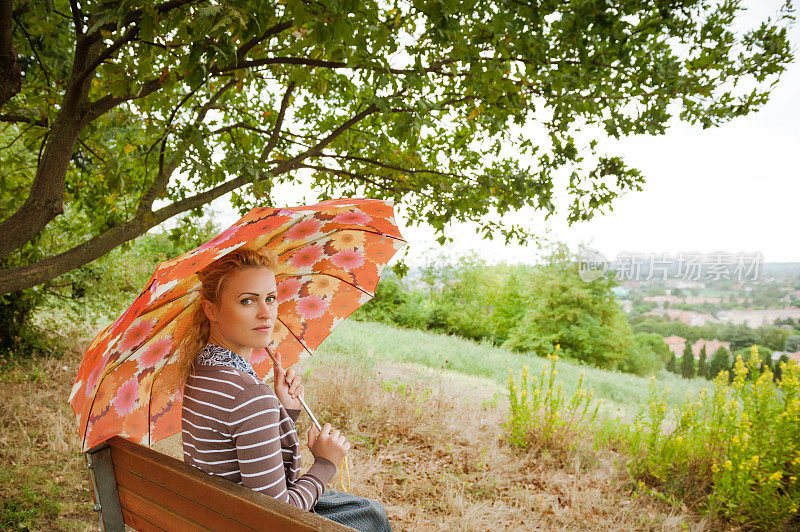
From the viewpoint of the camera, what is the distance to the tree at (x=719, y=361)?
498 inches

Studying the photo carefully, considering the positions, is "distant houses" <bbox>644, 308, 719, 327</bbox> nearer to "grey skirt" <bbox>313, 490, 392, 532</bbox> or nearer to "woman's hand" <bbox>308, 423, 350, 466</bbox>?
"grey skirt" <bbox>313, 490, 392, 532</bbox>

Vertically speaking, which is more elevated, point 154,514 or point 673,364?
point 154,514

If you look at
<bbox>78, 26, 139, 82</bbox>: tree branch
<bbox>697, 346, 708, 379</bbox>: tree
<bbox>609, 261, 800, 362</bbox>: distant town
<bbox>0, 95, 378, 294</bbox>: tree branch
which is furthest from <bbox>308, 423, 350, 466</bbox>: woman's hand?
<bbox>697, 346, 708, 379</bbox>: tree

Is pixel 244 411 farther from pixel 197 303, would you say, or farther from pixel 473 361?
pixel 473 361

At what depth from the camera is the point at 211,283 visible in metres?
1.71

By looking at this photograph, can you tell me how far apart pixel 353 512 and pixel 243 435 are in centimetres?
64

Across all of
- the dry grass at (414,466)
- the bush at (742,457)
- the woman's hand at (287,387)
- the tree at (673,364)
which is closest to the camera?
the woman's hand at (287,387)

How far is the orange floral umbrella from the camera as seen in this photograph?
1438 millimetres

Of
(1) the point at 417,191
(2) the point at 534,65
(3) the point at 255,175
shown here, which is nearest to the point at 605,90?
(2) the point at 534,65

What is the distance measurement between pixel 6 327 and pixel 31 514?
3.83 metres

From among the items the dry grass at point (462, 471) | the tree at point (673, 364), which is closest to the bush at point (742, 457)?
the dry grass at point (462, 471)

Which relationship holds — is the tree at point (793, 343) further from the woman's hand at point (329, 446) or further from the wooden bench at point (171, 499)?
the wooden bench at point (171, 499)

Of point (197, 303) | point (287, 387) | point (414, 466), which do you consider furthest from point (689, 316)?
point (197, 303)

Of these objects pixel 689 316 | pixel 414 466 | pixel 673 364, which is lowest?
pixel 673 364
